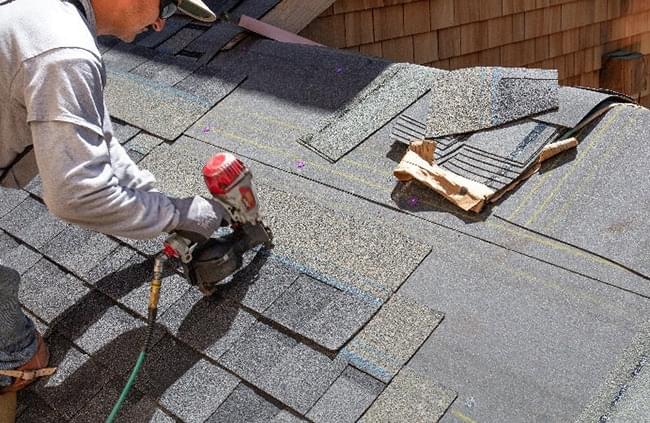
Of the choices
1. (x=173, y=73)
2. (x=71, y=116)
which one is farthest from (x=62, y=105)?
(x=173, y=73)

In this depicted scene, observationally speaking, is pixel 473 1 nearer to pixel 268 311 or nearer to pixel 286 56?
pixel 286 56

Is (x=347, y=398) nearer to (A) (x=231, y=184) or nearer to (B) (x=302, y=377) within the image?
(B) (x=302, y=377)

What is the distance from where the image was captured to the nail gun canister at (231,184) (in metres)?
2.35

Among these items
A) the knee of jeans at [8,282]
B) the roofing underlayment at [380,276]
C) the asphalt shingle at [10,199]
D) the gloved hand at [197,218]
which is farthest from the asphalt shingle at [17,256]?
the gloved hand at [197,218]

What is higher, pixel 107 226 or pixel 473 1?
pixel 107 226

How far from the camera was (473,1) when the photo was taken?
219 inches

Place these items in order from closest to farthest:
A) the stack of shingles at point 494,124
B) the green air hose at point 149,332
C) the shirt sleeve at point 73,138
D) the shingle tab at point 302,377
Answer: the shirt sleeve at point 73,138
the shingle tab at point 302,377
the green air hose at point 149,332
the stack of shingles at point 494,124

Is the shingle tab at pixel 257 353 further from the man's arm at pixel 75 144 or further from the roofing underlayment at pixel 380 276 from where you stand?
the man's arm at pixel 75 144

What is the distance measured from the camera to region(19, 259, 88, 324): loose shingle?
8.84 ft

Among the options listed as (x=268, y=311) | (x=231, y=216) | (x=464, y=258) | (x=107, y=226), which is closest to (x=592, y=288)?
(x=464, y=258)

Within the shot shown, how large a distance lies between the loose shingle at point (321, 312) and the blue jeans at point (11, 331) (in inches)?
34.7

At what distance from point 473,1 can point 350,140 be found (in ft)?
9.48

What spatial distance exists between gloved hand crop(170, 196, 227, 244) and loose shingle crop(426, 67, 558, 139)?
1205 mm

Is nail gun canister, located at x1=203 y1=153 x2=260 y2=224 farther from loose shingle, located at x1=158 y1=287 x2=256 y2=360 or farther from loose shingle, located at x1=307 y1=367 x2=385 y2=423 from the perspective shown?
loose shingle, located at x1=307 y1=367 x2=385 y2=423
